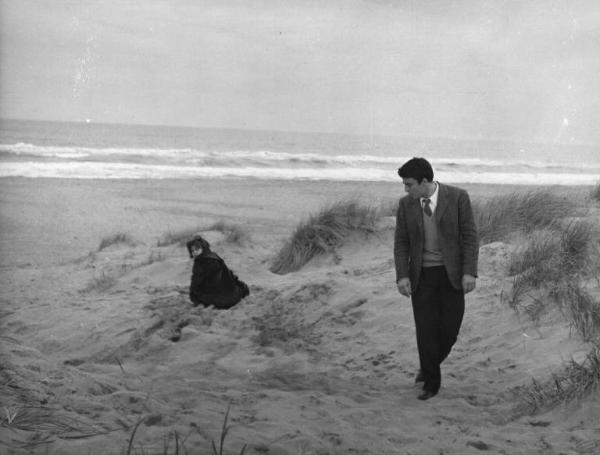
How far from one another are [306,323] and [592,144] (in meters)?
65.5

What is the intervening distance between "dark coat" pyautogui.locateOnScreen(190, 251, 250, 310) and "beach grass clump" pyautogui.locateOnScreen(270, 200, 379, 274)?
5.16ft

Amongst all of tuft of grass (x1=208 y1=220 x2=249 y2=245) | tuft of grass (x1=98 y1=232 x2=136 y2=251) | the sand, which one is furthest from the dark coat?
tuft of grass (x1=98 y1=232 x2=136 y2=251)

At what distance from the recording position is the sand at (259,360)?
3688 millimetres

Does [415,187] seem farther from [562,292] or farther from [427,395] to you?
[562,292]

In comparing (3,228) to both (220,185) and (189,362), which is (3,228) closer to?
(189,362)

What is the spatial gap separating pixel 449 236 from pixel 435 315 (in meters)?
0.56

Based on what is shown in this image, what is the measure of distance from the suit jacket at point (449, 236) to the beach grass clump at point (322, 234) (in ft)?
13.9

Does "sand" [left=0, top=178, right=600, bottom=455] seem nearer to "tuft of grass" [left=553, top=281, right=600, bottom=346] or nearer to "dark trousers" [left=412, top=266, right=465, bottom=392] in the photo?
"tuft of grass" [left=553, top=281, right=600, bottom=346]

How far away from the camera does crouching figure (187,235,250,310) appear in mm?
6945

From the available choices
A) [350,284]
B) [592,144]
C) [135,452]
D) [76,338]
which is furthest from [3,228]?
[592,144]

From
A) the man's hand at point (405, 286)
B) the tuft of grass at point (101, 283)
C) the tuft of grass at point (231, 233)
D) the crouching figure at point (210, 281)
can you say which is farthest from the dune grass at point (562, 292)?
the tuft of grass at point (101, 283)

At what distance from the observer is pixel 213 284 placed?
719 centimetres

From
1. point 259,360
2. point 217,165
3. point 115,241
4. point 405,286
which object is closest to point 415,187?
point 405,286

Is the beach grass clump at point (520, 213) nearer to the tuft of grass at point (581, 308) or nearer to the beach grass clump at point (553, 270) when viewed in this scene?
the beach grass clump at point (553, 270)
